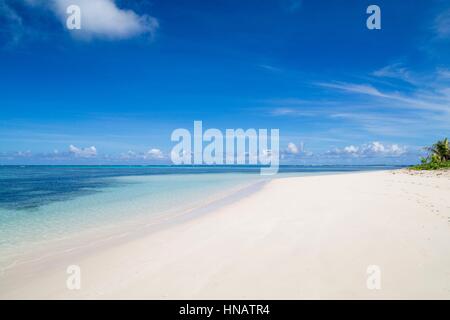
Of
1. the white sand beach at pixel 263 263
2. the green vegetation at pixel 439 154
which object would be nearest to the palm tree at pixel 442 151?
the green vegetation at pixel 439 154

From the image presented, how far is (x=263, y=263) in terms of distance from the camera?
532 centimetres

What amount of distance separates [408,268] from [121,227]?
8.16m

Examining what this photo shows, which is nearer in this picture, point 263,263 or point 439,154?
point 263,263

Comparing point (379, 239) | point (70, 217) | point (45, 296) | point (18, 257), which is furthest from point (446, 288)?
point (70, 217)

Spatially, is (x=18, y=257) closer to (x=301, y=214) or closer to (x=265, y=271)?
(x=265, y=271)

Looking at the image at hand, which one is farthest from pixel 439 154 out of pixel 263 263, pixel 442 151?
pixel 263 263

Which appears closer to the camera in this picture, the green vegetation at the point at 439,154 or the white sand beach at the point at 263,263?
the white sand beach at the point at 263,263

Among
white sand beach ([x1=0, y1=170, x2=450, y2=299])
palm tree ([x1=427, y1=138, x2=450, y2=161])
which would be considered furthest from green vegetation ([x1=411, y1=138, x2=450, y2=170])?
white sand beach ([x1=0, y1=170, x2=450, y2=299])

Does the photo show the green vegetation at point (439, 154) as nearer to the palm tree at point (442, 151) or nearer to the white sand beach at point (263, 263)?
the palm tree at point (442, 151)

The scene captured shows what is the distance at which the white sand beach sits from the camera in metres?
4.32

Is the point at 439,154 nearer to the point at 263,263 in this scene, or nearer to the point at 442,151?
the point at 442,151

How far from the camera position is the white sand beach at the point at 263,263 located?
4.32 m

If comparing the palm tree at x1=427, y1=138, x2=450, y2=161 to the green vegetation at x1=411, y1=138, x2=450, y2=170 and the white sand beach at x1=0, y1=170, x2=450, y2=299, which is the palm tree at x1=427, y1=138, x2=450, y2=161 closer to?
the green vegetation at x1=411, y1=138, x2=450, y2=170

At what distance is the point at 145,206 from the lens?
1373cm
